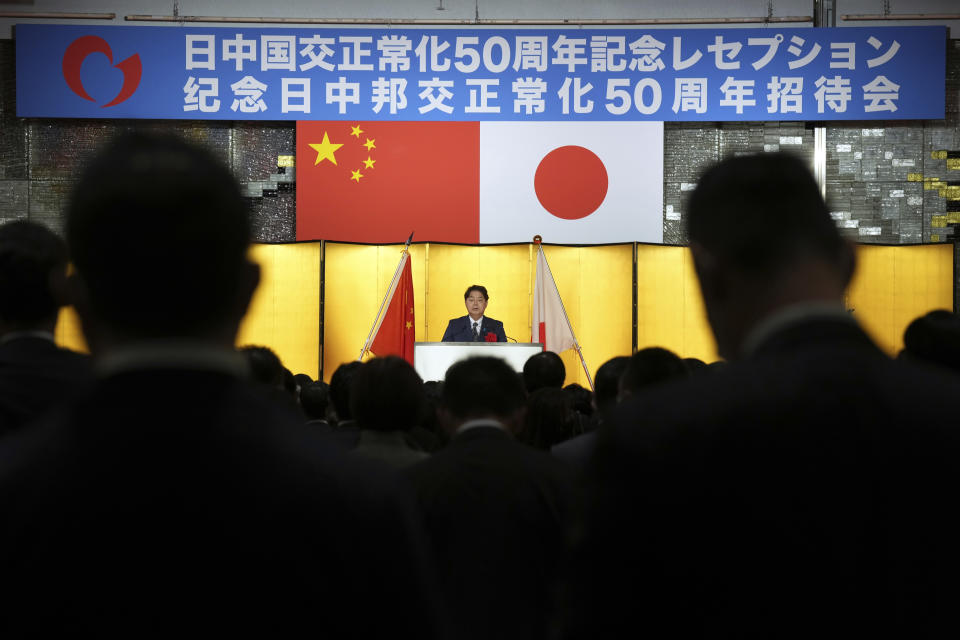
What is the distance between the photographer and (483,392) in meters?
2.10

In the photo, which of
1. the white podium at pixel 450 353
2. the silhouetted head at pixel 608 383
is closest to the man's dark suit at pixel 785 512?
the silhouetted head at pixel 608 383

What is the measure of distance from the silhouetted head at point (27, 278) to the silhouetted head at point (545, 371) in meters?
2.29

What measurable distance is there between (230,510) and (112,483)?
0.29ft

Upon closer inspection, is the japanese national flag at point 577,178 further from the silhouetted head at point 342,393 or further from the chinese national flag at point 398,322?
the silhouetted head at point 342,393

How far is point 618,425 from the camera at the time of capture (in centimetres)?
82

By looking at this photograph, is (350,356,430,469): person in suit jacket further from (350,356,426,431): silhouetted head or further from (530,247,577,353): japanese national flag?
(530,247,577,353): japanese national flag

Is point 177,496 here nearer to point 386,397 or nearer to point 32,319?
point 32,319

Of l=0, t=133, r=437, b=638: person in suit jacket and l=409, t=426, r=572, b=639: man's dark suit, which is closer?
l=0, t=133, r=437, b=638: person in suit jacket

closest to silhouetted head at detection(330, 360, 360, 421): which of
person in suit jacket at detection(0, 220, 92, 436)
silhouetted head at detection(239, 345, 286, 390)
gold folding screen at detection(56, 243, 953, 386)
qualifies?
silhouetted head at detection(239, 345, 286, 390)

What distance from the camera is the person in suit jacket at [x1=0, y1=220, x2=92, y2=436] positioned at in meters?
1.61

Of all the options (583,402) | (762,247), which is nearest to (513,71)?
(583,402)

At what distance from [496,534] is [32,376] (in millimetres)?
897

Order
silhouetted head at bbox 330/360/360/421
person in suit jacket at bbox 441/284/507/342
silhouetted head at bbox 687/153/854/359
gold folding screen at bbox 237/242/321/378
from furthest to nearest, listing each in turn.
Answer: gold folding screen at bbox 237/242/321/378, person in suit jacket at bbox 441/284/507/342, silhouetted head at bbox 330/360/360/421, silhouetted head at bbox 687/153/854/359

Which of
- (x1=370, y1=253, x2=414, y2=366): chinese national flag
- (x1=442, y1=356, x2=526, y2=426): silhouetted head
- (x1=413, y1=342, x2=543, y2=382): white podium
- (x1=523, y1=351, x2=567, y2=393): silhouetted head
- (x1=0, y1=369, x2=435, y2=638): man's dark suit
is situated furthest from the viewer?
(x1=370, y1=253, x2=414, y2=366): chinese national flag
